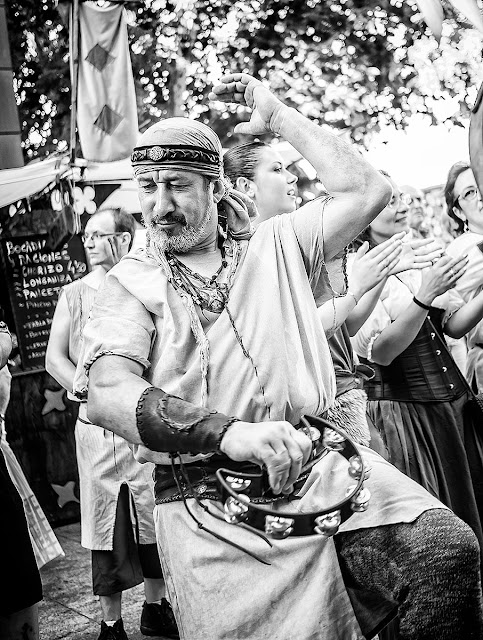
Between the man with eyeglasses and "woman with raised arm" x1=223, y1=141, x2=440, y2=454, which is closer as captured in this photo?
"woman with raised arm" x1=223, y1=141, x2=440, y2=454

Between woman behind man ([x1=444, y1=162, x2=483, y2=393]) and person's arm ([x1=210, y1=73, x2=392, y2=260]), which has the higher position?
person's arm ([x1=210, y1=73, x2=392, y2=260])

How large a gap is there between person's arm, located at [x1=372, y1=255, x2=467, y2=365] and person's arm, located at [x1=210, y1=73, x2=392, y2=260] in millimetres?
→ 1559

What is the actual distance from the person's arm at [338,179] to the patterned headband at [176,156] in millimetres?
231

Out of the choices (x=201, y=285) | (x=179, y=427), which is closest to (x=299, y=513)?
(x=179, y=427)

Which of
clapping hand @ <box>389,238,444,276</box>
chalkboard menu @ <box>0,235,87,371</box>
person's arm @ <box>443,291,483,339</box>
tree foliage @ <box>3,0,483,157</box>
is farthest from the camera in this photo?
tree foliage @ <box>3,0,483,157</box>

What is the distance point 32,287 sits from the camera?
702 centimetres

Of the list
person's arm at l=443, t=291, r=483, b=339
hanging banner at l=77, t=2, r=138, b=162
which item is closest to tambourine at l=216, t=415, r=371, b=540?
person's arm at l=443, t=291, r=483, b=339

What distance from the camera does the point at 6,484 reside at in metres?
3.39

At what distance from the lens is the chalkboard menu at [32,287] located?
22.7 feet

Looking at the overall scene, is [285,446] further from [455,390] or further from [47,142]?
[47,142]

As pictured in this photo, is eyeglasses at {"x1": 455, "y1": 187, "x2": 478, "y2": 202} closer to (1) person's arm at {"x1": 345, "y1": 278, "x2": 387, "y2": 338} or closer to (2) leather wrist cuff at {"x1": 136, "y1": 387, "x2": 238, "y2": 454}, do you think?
(1) person's arm at {"x1": 345, "y1": 278, "x2": 387, "y2": 338}

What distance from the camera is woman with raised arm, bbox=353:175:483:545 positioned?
13.6 feet

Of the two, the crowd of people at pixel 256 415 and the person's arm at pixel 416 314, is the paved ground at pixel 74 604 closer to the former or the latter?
the person's arm at pixel 416 314

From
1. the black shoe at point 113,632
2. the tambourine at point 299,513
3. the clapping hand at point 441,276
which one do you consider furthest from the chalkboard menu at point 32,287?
the tambourine at point 299,513
